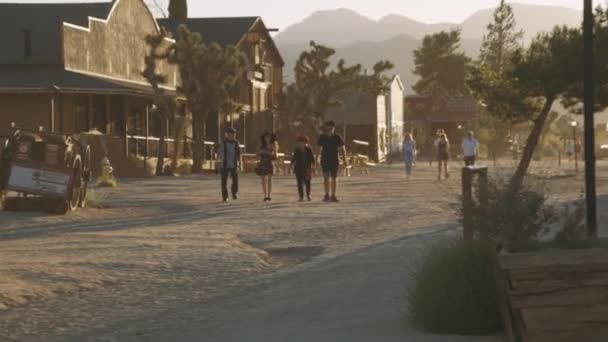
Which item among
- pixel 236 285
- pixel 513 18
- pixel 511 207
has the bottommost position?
pixel 236 285

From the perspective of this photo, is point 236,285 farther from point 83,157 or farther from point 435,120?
point 435,120

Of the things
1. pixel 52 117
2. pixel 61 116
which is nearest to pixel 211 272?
pixel 52 117

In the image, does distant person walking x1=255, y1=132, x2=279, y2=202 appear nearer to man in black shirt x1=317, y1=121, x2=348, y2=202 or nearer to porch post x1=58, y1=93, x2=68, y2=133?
man in black shirt x1=317, y1=121, x2=348, y2=202

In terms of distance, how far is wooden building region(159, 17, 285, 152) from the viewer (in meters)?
59.7

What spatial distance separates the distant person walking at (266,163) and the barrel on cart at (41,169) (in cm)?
491

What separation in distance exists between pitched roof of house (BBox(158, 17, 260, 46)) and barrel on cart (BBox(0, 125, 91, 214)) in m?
38.2

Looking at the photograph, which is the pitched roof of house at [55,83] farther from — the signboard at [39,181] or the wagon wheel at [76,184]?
the signboard at [39,181]

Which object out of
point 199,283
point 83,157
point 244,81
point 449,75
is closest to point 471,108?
point 449,75

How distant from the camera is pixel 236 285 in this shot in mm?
12492

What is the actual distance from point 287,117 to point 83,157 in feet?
115

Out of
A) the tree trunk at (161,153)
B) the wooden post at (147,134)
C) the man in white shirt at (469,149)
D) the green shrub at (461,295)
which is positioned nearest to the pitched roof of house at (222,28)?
the wooden post at (147,134)

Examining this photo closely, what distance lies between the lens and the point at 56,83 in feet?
132

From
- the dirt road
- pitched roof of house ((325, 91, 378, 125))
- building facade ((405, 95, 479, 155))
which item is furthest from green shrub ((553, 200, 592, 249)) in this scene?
building facade ((405, 95, 479, 155))

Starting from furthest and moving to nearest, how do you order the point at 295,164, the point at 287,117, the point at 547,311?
the point at 287,117, the point at 295,164, the point at 547,311
